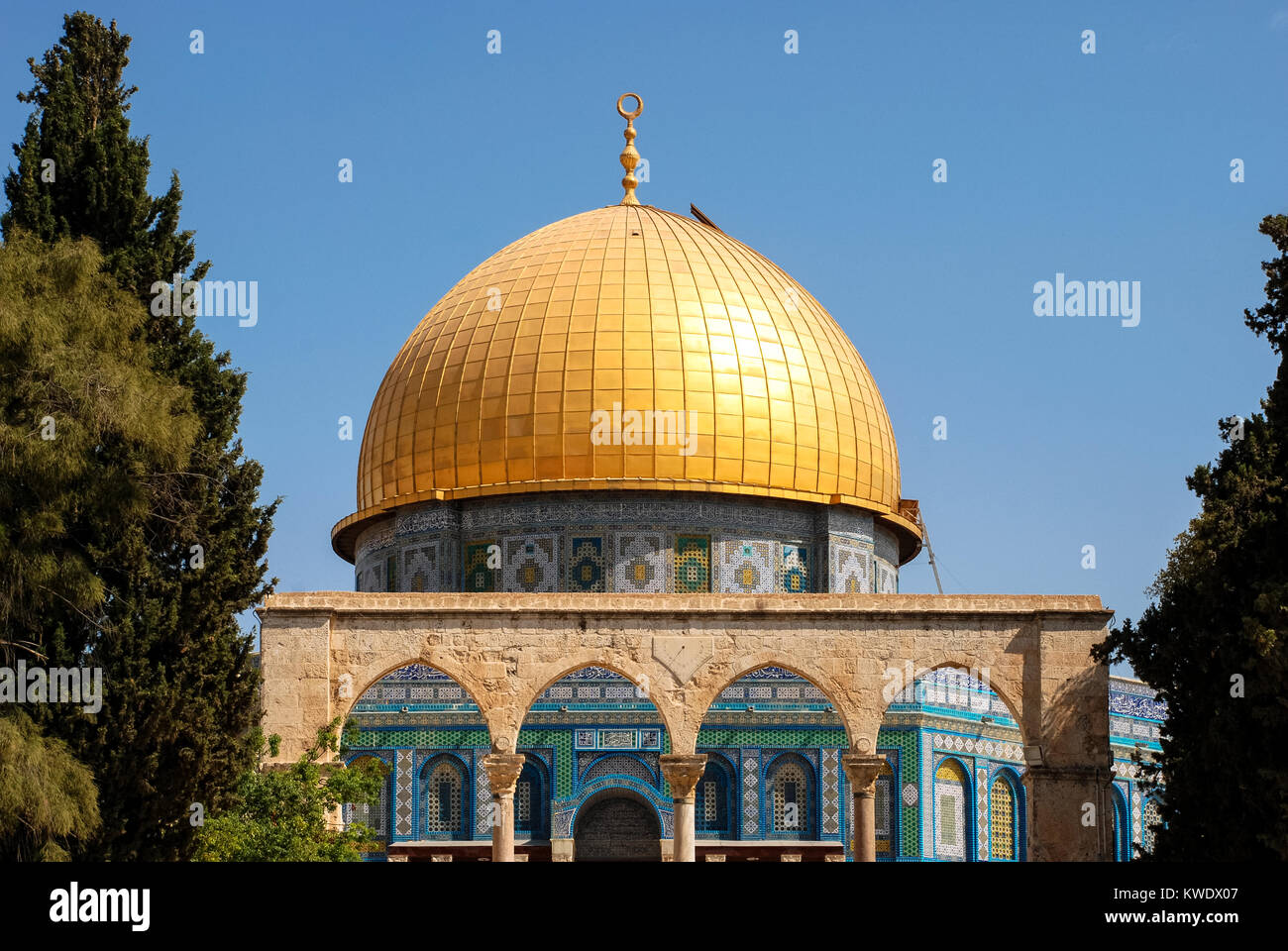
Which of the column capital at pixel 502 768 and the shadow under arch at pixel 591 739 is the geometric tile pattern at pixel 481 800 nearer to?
the shadow under arch at pixel 591 739

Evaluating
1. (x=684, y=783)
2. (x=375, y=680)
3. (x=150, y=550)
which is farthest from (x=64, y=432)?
(x=684, y=783)

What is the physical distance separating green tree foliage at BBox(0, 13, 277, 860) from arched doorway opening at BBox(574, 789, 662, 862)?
772 cm

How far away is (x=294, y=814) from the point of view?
49.9 ft

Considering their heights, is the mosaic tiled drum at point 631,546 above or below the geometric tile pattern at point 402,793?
above

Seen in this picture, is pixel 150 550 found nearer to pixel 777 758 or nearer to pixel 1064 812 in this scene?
pixel 1064 812

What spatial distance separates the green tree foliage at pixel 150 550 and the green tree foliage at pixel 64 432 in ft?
0.32

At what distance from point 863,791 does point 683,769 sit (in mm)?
1612

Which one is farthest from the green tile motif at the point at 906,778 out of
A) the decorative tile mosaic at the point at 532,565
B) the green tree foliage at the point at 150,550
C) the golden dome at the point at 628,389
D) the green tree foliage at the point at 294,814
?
the green tree foliage at the point at 150,550

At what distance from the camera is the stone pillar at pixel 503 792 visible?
56.0 feet

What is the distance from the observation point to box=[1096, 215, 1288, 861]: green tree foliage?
13.2 meters
